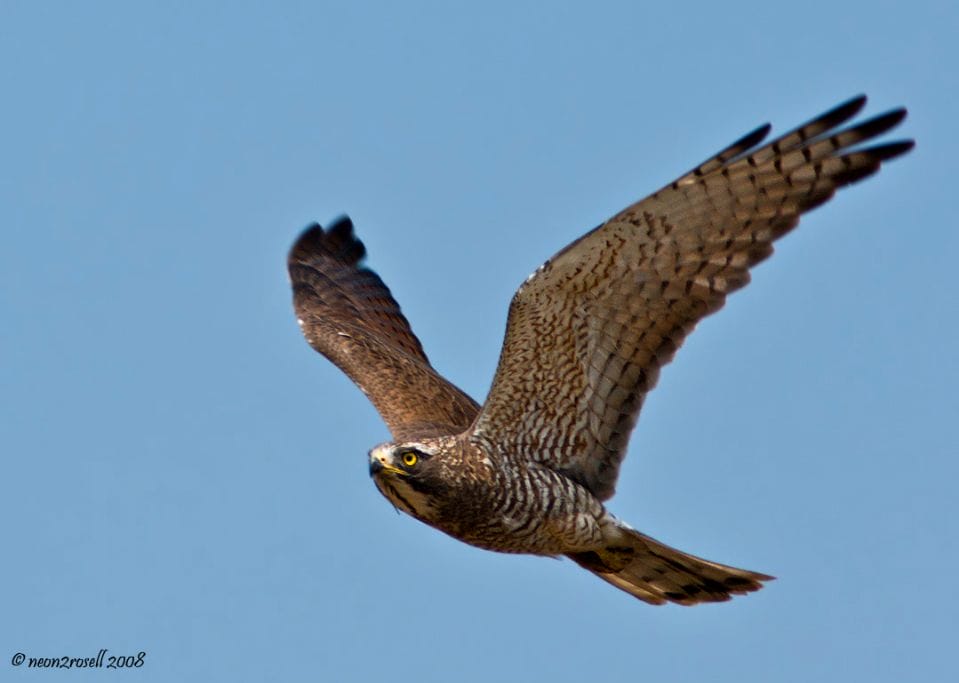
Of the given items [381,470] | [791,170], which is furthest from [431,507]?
[791,170]

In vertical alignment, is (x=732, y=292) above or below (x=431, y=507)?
above

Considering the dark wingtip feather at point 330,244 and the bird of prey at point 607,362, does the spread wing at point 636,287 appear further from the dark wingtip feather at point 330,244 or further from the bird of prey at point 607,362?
the dark wingtip feather at point 330,244

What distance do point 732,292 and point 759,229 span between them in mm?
376

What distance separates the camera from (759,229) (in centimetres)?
966

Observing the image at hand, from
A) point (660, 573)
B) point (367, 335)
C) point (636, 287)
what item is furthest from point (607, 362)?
point (367, 335)

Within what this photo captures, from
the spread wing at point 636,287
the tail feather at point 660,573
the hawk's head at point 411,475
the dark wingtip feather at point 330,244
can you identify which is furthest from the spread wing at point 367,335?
the tail feather at point 660,573

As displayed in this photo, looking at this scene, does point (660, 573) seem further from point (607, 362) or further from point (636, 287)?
point (636, 287)

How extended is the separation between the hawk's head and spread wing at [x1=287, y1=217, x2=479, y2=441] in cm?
61

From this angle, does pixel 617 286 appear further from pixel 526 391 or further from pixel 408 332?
pixel 408 332

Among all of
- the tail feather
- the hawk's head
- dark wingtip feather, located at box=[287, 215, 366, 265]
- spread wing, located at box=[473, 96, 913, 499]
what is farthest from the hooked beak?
dark wingtip feather, located at box=[287, 215, 366, 265]

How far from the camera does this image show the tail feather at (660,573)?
10508mm

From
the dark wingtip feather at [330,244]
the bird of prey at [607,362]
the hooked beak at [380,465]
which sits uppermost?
the dark wingtip feather at [330,244]

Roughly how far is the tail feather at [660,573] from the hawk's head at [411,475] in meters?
1.09

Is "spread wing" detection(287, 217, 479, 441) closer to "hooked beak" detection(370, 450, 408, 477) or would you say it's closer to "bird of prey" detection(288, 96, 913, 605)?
"bird of prey" detection(288, 96, 913, 605)
